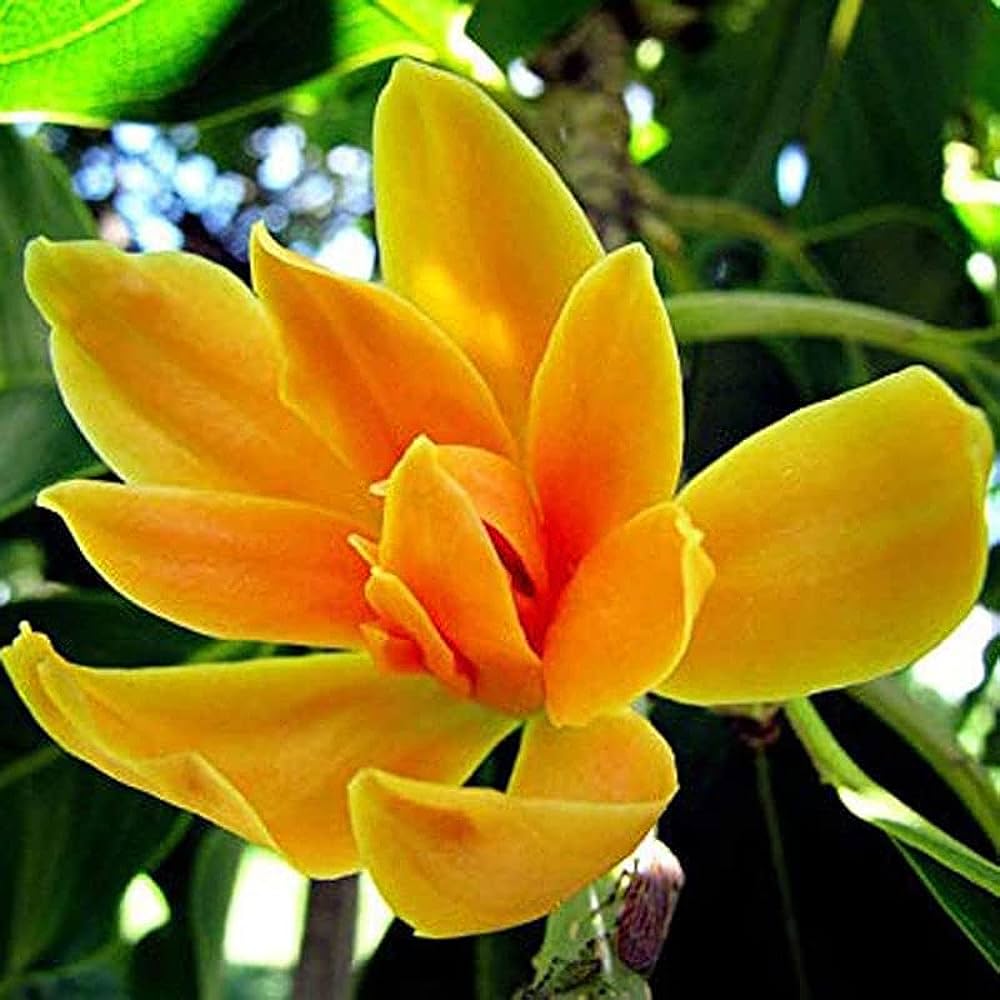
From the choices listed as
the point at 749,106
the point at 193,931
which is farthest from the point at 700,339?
the point at 749,106

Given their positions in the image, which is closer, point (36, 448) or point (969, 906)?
point (969, 906)

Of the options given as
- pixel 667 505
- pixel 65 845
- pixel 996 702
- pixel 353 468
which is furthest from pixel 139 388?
pixel 996 702

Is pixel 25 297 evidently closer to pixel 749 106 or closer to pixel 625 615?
pixel 625 615

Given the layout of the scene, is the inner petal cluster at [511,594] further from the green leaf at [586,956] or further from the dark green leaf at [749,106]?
the dark green leaf at [749,106]

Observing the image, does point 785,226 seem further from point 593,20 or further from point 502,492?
point 502,492

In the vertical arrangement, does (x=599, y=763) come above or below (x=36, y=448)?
above

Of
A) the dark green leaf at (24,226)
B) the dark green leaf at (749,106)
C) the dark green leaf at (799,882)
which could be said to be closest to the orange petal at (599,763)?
the dark green leaf at (799,882)

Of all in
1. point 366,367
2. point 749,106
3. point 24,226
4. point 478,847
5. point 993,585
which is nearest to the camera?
point 478,847
